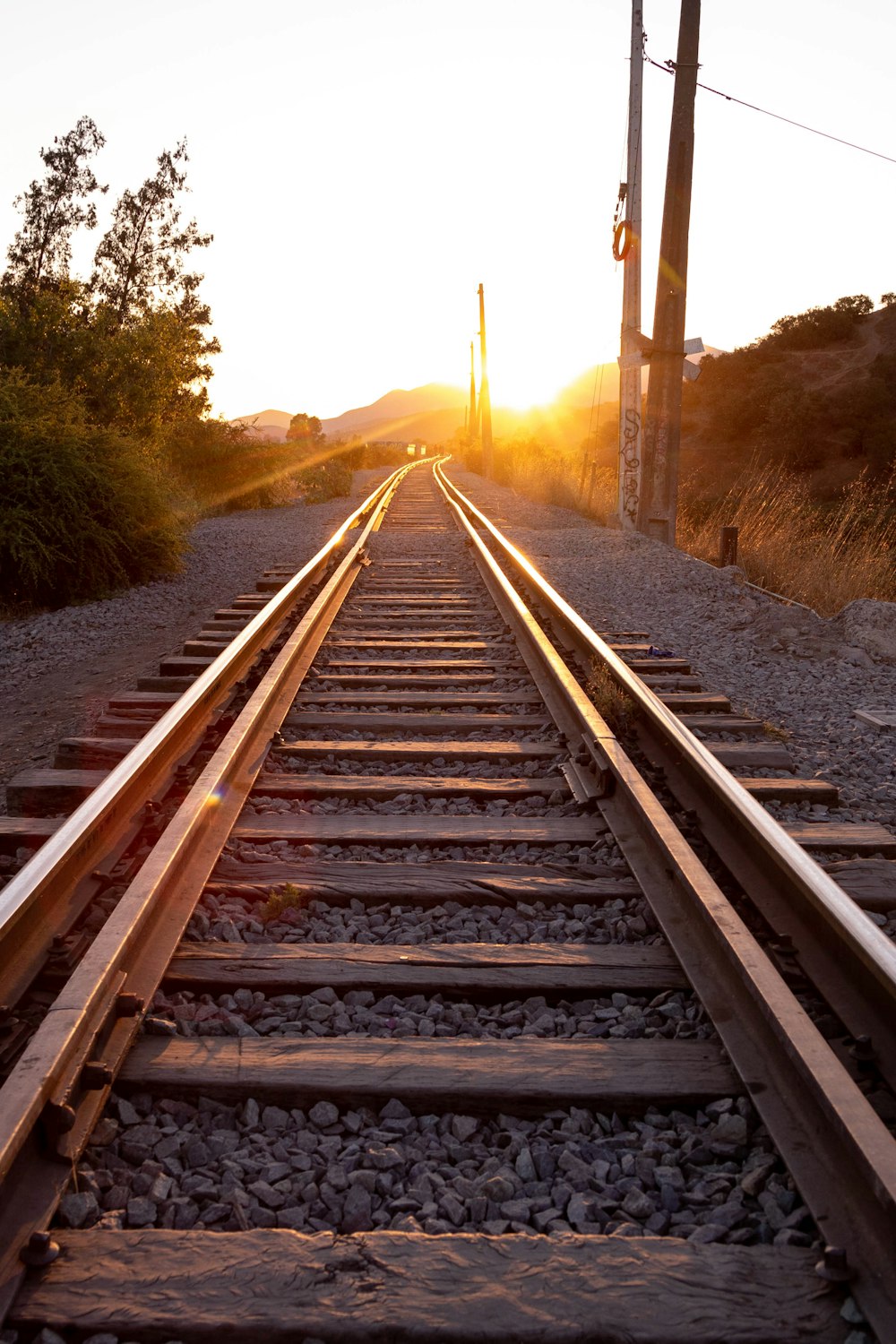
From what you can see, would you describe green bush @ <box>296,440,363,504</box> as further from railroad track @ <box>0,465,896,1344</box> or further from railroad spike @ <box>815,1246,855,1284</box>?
railroad spike @ <box>815,1246,855,1284</box>

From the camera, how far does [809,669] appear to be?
6.68 m

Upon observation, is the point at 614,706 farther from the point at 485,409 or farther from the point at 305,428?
the point at 305,428

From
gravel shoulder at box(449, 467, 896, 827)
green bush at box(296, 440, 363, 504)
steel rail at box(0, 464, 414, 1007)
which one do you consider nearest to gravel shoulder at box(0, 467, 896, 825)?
gravel shoulder at box(449, 467, 896, 827)

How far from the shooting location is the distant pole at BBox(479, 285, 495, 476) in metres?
36.9

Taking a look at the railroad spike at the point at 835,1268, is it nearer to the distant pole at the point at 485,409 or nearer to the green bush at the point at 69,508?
the green bush at the point at 69,508

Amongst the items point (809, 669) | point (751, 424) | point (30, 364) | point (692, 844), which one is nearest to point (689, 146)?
point (809, 669)

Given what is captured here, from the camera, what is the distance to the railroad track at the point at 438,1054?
5.46ft

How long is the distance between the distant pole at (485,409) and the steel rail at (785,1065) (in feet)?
110

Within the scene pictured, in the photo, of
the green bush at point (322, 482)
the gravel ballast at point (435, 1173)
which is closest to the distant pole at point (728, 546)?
the gravel ballast at point (435, 1173)

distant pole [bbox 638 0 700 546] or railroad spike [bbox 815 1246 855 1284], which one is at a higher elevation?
distant pole [bbox 638 0 700 546]

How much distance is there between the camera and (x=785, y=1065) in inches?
85.0

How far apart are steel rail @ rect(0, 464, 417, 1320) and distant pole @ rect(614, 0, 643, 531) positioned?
12.0 meters

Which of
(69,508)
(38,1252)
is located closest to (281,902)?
(38,1252)

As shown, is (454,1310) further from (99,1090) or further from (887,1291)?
(99,1090)
